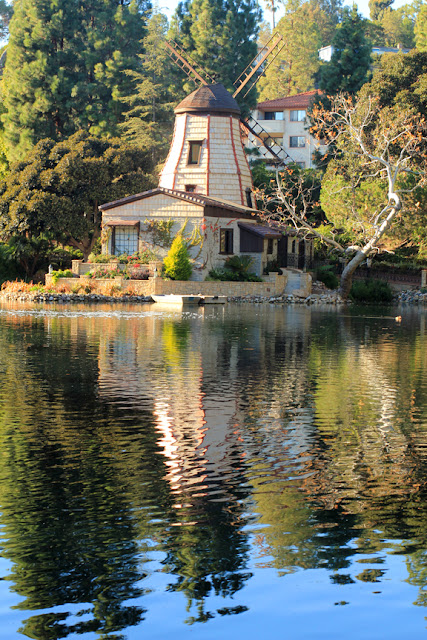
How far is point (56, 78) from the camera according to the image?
2635 inches

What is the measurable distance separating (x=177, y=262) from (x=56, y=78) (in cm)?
2596

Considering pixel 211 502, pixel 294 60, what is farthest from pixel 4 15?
pixel 211 502

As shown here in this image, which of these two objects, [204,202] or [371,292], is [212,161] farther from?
[371,292]

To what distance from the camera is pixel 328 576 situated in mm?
6645

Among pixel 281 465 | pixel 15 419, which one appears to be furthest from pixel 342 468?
pixel 15 419

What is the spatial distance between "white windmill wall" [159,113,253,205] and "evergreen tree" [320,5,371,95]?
510 inches

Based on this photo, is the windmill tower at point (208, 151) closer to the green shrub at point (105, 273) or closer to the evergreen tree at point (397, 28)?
the green shrub at point (105, 273)

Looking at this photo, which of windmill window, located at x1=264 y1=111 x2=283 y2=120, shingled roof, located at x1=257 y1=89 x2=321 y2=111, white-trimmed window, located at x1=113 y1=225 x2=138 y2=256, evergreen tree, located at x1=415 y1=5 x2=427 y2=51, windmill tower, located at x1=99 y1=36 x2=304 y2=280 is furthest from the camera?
windmill window, located at x1=264 y1=111 x2=283 y2=120

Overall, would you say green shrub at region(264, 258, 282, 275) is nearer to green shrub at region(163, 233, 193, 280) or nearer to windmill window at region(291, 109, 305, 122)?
green shrub at region(163, 233, 193, 280)

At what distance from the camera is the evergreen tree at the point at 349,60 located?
65.9 metres

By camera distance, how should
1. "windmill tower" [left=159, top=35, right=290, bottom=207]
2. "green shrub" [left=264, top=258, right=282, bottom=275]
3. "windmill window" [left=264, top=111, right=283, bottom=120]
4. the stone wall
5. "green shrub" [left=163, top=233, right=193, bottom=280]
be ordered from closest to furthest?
the stone wall < "green shrub" [left=163, top=233, right=193, bottom=280] < "green shrub" [left=264, top=258, right=282, bottom=275] < "windmill tower" [left=159, top=35, right=290, bottom=207] < "windmill window" [left=264, top=111, right=283, bottom=120]

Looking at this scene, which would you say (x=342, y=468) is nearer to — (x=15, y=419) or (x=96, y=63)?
(x=15, y=419)

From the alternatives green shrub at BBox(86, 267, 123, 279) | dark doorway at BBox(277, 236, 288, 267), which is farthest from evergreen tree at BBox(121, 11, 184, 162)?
green shrub at BBox(86, 267, 123, 279)

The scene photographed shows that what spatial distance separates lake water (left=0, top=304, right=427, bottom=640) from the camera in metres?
6.05
